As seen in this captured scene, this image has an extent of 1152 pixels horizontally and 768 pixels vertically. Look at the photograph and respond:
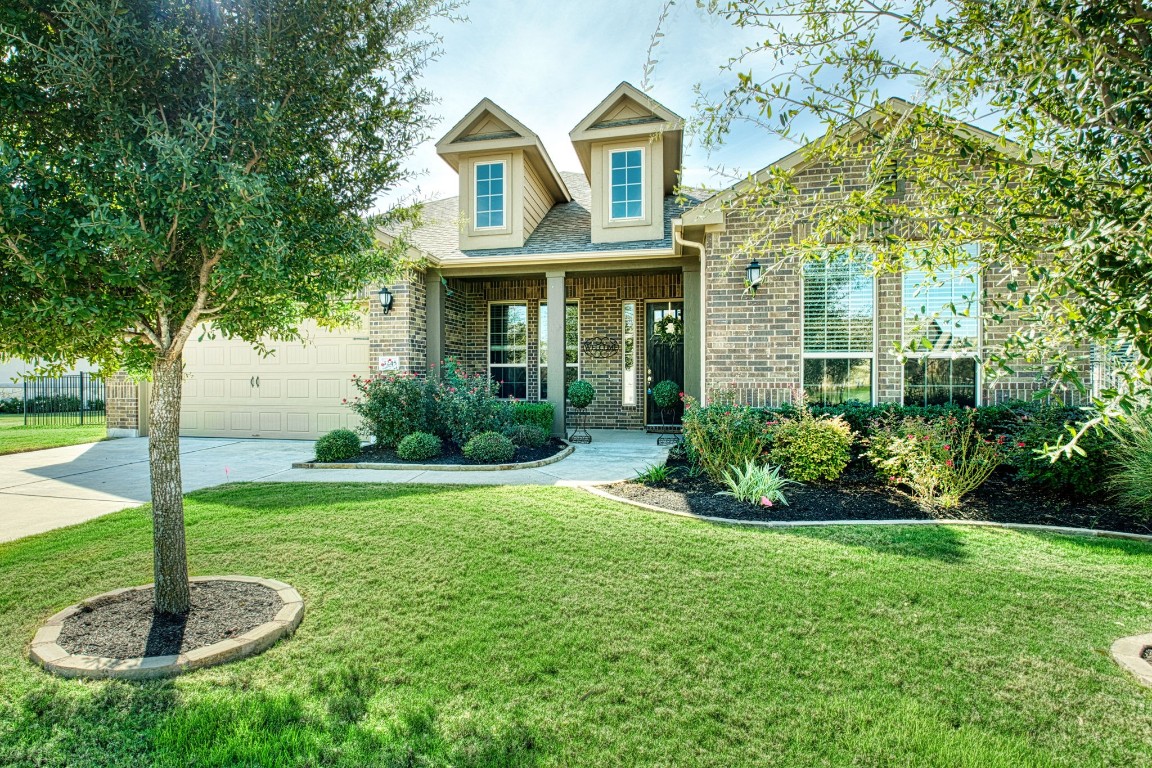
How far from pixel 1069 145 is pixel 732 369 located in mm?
5915

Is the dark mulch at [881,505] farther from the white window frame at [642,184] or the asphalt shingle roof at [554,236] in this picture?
the white window frame at [642,184]

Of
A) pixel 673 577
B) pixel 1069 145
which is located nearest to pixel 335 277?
pixel 673 577

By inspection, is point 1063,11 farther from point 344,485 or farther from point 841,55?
point 344,485

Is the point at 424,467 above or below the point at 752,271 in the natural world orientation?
below

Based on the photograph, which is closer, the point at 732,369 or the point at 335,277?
the point at 335,277

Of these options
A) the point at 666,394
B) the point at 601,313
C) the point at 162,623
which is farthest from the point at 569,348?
the point at 162,623

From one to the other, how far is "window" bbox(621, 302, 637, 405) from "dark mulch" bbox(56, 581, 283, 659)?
922 cm

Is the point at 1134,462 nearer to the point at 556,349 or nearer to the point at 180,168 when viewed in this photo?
the point at 556,349

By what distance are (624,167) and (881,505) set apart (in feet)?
24.9

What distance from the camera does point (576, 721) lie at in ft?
7.56

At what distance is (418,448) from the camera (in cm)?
812

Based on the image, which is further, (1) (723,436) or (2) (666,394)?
(2) (666,394)

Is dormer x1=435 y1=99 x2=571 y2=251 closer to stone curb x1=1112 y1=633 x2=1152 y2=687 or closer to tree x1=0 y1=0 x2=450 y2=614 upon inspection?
tree x1=0 y1=0 x2=450 y2=614

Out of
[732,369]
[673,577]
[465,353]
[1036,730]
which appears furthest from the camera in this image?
[465,353]
